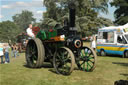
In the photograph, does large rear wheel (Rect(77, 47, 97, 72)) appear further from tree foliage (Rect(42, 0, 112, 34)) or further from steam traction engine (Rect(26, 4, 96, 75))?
tree foliage (Rect(42, 0, 112, 34))

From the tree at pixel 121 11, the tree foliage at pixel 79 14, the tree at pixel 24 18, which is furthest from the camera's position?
the tree at pixel 24 18

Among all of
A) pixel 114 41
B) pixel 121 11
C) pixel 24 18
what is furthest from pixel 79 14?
pixel 24 18

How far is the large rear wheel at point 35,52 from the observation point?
685 cm

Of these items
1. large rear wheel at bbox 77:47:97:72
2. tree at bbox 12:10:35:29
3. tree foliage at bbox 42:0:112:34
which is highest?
tree at bbox 12:10:35:29

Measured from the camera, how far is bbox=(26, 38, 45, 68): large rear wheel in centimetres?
685

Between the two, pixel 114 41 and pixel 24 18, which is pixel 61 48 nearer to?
pixel 114 41

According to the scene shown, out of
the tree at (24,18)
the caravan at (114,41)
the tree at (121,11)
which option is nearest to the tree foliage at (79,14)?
the tree at (121,11)

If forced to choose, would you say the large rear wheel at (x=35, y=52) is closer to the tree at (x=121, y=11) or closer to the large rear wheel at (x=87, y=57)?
the large rear wheel at (x=87, y=57)

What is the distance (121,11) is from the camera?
1578 inches

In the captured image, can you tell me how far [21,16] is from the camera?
421 feet

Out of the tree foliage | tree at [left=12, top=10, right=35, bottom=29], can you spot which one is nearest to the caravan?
the tree foliage

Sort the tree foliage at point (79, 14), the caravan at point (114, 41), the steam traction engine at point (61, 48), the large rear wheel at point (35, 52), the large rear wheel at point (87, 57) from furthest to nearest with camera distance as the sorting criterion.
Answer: the tree foliage at point (79, 14) < the caravan at point (114, 41) < the large rear wheel at point (35, 52) < the large rear wheel at point (87, 57) < the steam traction engine at point (61, 48)

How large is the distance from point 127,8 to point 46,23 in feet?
59.1

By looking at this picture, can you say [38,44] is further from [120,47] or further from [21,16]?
[21,16]
